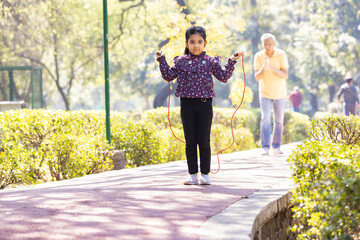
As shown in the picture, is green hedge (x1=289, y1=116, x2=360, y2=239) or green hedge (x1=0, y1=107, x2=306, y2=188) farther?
green hedge (x1=0, y1=107, x2=306, y2=188)

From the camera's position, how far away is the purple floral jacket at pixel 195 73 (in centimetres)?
671

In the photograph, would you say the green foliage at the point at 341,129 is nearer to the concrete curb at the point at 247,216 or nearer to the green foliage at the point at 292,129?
the concrete curb at the point at 247,216

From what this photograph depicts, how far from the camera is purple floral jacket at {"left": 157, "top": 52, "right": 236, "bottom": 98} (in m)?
6.71

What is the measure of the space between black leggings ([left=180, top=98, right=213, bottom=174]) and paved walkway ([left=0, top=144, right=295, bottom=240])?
0.98 feet

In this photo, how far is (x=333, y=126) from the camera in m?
8.07

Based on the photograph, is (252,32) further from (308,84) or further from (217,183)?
(217,183)

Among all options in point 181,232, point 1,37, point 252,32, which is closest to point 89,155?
point 181,232

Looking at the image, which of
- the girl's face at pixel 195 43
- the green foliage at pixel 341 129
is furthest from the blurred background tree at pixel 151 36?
the girl's face at pixel 195 43

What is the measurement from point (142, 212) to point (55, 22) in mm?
24824

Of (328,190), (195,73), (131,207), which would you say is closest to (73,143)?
(195,73)

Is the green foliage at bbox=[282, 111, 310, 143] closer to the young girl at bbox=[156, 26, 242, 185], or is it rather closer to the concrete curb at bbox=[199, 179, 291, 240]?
the young girl at bbox=[156, 26, 242, 185]

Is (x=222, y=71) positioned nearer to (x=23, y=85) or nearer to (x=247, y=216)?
(x=247, y=216)

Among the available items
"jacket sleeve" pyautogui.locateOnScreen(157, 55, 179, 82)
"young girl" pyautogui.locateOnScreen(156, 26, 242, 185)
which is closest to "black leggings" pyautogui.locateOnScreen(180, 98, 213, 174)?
"young girl" pyautogui.locateOnScreen(156, 26, 242, 185)

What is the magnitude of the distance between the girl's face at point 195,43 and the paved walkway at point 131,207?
57.0 inches
